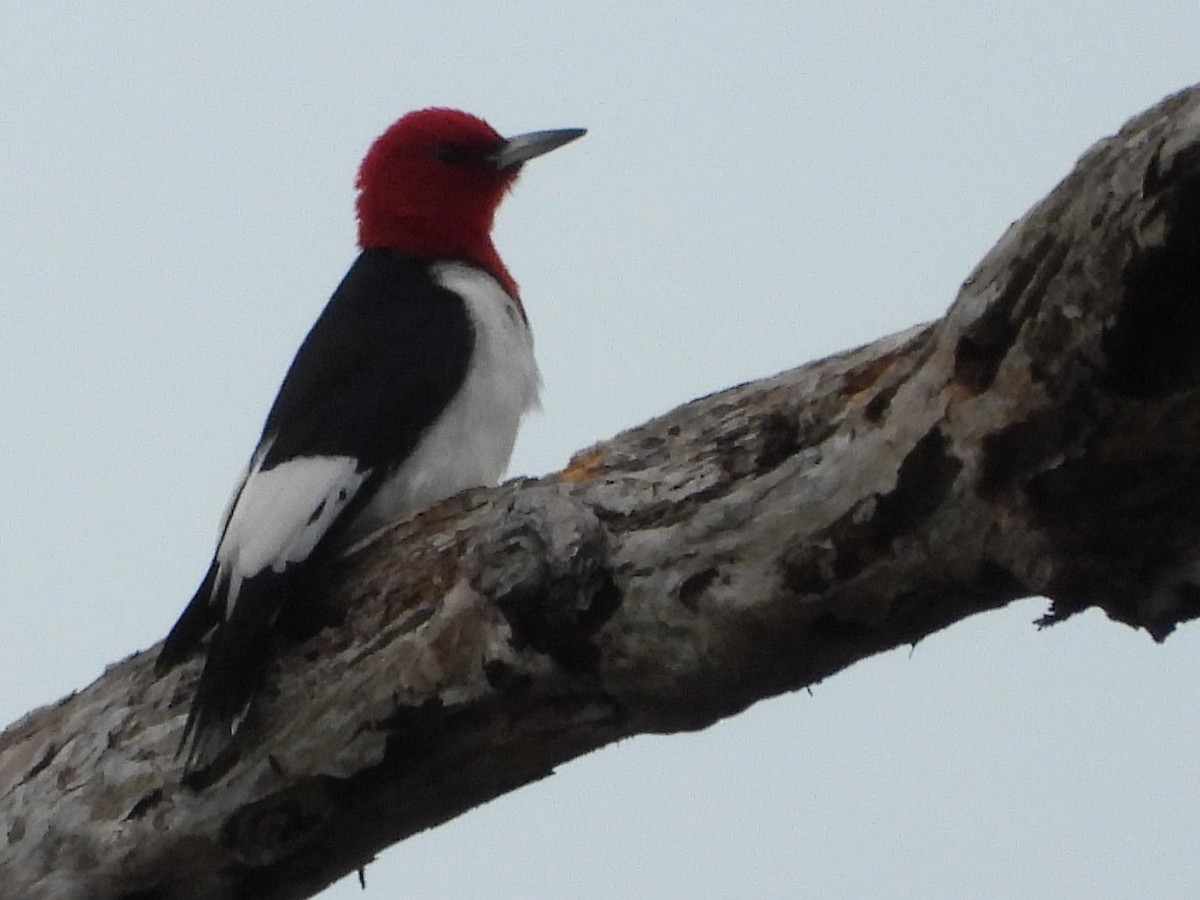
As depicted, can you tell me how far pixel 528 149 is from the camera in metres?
5.01

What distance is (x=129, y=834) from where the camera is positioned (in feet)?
10.1

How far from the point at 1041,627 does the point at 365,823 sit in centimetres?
124

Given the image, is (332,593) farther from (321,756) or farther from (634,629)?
(634,629)

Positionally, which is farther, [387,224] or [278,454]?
[387,224]

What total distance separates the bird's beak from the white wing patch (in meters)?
1.63

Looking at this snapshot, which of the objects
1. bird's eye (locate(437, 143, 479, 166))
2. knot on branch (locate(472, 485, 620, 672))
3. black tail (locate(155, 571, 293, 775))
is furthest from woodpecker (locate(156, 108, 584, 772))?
knot on branch (locate(472, 485, 620, 672))

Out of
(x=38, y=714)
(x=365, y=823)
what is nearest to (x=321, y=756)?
(x=365, y=823)

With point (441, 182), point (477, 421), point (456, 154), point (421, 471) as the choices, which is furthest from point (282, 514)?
point (456, 154)

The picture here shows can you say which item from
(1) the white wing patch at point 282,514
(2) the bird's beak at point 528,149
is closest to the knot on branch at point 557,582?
(1) the white wing patch at point 282,514

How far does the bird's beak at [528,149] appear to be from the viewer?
4984mm

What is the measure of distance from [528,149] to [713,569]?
2.64m

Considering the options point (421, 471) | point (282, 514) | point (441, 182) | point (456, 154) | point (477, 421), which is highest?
point (456, 154)

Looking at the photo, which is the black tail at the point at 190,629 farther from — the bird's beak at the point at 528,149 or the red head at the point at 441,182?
the bird's beak at the point at 528,149

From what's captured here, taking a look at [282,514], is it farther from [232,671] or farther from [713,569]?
[713,569]
